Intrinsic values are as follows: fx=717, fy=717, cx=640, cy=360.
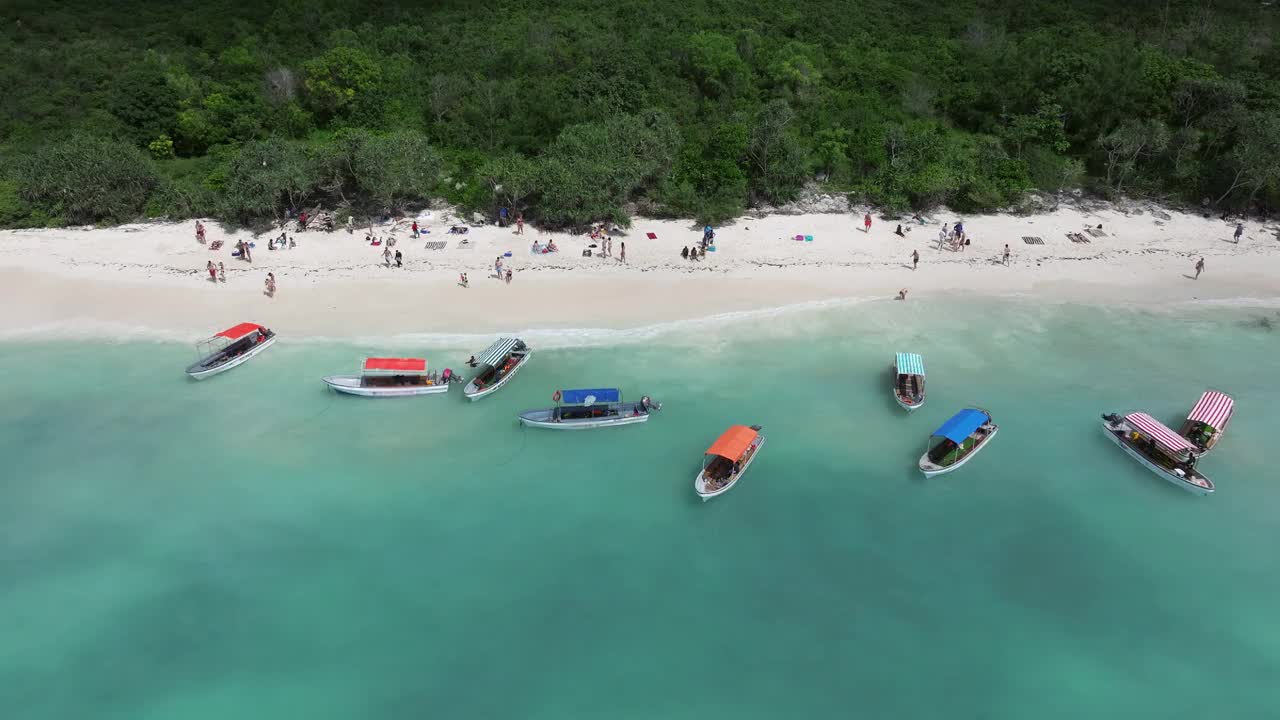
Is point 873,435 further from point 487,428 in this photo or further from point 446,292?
point 446,292

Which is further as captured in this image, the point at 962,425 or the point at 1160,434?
the point at 962,425

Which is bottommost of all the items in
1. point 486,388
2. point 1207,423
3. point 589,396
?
point 486,388

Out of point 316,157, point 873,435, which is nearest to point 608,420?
point 873,435

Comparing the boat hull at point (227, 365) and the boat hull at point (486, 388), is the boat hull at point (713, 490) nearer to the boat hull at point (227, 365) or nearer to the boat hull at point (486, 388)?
the boat hull at point (486, 388)

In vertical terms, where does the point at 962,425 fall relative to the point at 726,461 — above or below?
above

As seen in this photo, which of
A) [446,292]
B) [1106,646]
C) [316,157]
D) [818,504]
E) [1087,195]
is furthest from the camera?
[1087,195]

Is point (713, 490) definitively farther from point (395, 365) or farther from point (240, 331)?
point (240, 331)

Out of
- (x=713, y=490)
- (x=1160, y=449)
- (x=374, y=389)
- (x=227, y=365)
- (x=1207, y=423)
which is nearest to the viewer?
(x=713, y=490)

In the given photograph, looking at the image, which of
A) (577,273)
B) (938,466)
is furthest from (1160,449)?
(577,273)
